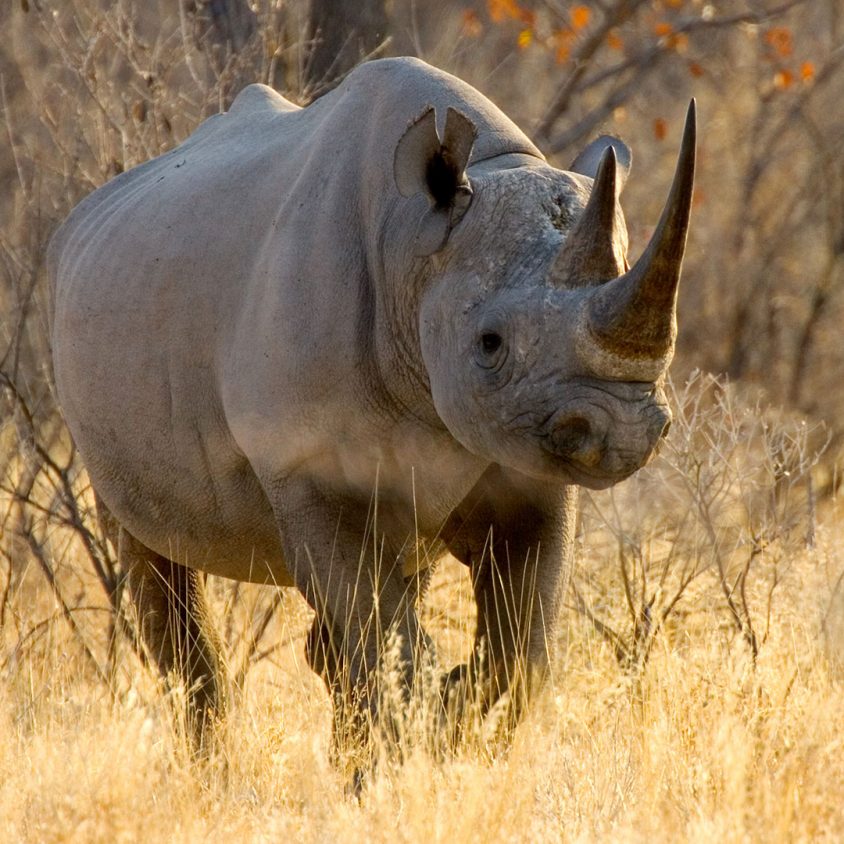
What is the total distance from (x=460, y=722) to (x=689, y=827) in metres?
0.96

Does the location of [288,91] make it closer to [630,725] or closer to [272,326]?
[272,326]

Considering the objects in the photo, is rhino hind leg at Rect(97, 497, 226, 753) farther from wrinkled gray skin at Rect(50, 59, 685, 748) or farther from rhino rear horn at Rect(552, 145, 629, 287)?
rhino rear horn at Rect(552, 145, 629, 287)

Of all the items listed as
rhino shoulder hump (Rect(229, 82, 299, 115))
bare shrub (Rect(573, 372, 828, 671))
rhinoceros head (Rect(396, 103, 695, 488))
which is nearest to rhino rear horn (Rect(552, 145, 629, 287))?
rhinoceros head (Rect(396, 103, 695, 488))

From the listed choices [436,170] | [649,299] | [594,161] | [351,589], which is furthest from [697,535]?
[649,299]

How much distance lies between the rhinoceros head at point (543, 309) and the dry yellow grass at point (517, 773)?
70 cm

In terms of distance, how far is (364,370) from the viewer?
4707 mm

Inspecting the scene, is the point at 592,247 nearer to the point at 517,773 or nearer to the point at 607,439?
the point at 607,439

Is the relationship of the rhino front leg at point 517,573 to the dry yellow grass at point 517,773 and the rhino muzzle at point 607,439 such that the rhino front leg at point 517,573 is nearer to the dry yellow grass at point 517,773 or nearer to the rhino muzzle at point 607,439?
the dry yellow grass at point 517,773

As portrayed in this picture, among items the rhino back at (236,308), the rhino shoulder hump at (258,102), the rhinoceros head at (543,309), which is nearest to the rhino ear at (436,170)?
the rhinoceros head at (543,309)

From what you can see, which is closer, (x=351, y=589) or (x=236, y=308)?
(x=351, y=589)

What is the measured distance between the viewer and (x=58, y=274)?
21.5 ft

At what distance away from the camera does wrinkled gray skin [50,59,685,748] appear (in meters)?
4.20

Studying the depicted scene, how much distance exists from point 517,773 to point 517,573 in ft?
2.56

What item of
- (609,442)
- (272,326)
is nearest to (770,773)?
(609,442)
